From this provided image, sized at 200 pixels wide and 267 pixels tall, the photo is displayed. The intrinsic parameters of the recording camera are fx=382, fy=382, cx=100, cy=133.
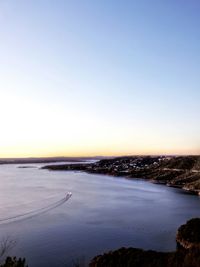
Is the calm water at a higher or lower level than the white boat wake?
lower

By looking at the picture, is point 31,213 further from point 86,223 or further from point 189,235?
point 189,235

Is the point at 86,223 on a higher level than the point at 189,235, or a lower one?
lower

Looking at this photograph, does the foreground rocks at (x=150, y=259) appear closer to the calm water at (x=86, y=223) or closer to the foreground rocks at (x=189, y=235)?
the calm water at (x=86, y=223)

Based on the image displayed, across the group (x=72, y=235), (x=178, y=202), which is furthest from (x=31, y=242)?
(x=178, y=202)

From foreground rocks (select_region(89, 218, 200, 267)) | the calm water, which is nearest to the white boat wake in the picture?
the calm water

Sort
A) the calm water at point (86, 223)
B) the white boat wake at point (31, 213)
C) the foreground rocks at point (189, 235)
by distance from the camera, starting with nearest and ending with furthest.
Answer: the calm water at point (86, 223), the foreground rocks at point (189, 235), the white boat wake at point (31, 213)

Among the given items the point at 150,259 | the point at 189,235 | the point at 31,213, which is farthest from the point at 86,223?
the point at 150,259

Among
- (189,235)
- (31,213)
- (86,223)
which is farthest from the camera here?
(31,213)

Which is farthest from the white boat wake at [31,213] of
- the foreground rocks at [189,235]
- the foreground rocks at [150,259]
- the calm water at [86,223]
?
the foreground rocks at [150,259]

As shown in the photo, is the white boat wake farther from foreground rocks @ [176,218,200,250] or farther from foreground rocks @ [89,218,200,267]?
foreground rocks @ [89,218,200,267]

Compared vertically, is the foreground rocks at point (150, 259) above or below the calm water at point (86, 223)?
above
